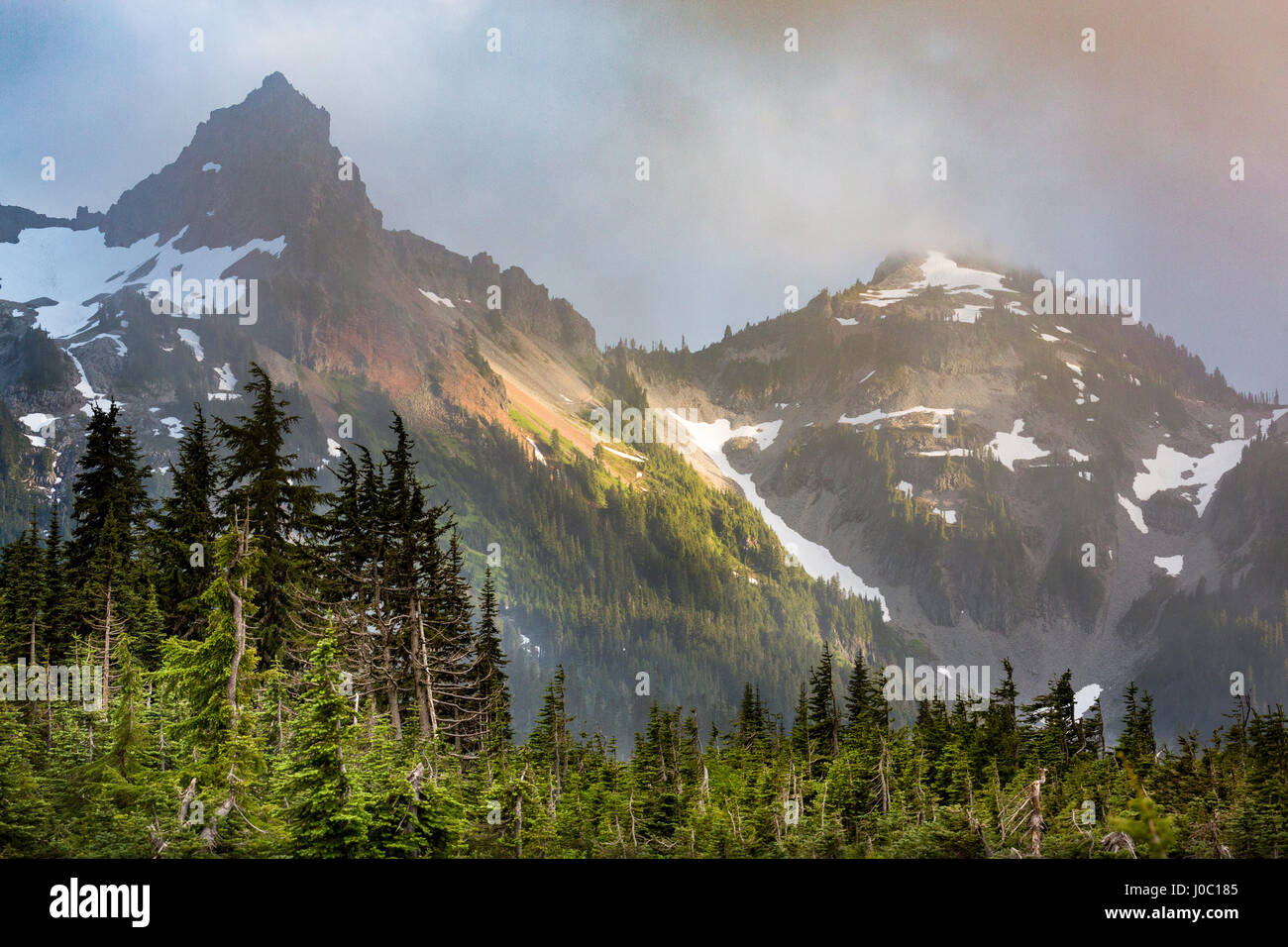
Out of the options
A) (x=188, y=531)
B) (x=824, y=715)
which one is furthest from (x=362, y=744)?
(x=824, y=715)

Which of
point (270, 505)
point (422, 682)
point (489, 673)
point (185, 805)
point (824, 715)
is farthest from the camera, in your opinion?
point (824, 715)

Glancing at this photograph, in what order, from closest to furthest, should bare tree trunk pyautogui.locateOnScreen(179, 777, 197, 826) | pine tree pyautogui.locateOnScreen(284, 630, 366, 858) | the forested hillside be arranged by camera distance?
pine tree pyautogui.locateOnScreen(284, 630, 366, 858) → bare tree trunk pyautogui.locateOnScreen(179, 777, 197, 826) → the forested hillside

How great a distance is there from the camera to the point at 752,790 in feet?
140

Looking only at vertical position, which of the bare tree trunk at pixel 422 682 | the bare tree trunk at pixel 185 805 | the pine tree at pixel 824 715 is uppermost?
the bare tree trunk at pixel 422 682

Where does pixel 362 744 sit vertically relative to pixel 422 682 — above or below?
below

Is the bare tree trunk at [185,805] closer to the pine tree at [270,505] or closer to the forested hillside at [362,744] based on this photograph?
the forested hillside at [362,744]

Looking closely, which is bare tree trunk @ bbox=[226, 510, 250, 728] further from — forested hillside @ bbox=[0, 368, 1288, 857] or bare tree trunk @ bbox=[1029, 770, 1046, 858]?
bare tree trunk @ bbox=[1029, 770, 1046, 858]

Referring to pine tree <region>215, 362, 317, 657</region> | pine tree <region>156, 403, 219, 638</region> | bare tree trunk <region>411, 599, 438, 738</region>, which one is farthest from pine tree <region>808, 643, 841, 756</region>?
pine tree <region>156, 403, 219, 638</region>

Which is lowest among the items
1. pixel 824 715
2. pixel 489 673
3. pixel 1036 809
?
pixel 824 715

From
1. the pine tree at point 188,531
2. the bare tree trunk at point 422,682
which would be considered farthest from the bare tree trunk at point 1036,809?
the pine tree at point 188,531

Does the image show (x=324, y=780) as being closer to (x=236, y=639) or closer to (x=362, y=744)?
(x=362, y=744)

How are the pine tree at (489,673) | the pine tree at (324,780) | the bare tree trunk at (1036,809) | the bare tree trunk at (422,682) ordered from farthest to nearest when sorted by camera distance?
the pine tree at (489,673)
the bare tree trunk at (422,682)
the bare tree trunk at (1036,809)
the pine tree at (324,780)

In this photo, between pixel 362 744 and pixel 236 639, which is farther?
pixel 236 639
